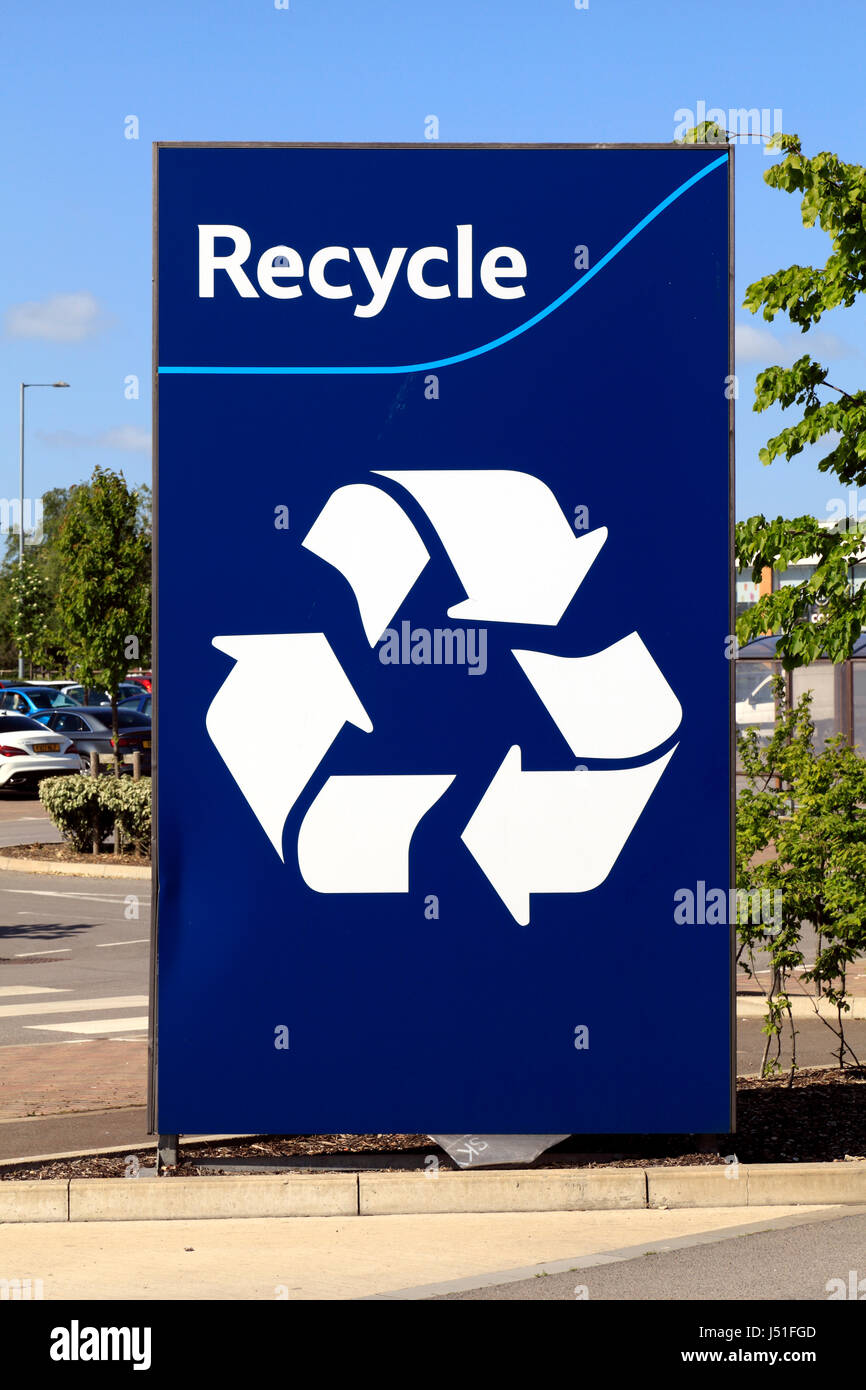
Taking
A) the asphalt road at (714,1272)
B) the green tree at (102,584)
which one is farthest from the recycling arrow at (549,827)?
the green tree at (102,584)

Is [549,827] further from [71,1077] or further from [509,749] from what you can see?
[71,1077]

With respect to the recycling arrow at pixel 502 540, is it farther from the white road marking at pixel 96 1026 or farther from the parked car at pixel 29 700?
the parked car at pixel 29 700

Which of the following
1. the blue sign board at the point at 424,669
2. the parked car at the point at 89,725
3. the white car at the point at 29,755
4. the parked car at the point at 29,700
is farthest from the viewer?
the parked car at the point at 29,700

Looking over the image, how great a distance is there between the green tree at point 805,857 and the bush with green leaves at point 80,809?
16.4 m

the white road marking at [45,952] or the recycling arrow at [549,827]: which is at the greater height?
the recycling arrow at [549,827]

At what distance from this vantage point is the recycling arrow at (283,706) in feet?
26.5

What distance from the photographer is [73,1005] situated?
46.1 ft

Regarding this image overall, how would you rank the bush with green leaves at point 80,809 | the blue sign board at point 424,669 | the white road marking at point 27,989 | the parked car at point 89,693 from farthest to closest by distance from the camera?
1. the parked car at point 89,693
2. the bush with green leaves at point 80,809
3. the white road marking at point 27,989
4. the blue sign board at point 424,669

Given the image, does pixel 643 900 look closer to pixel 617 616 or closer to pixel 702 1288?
pixel 617 616

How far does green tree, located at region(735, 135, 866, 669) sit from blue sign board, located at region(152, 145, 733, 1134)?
150cm

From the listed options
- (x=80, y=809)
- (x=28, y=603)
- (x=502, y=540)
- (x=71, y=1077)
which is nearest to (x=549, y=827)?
(x=502, y=540)

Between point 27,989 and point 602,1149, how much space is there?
741cm
